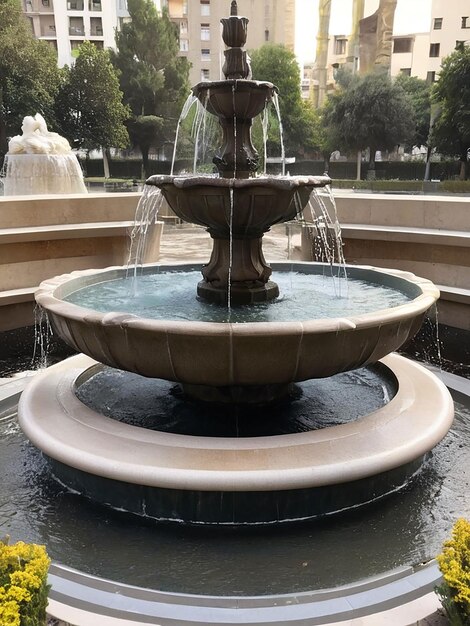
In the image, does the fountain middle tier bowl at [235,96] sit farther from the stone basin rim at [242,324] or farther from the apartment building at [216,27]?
the apartment building at [216,27]

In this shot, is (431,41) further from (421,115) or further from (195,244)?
(195,244)

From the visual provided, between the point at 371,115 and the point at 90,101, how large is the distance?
20.2 meters

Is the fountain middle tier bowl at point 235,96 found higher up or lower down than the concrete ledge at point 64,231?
higher up

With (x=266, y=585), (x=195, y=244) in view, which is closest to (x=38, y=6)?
(x=195, y=244)

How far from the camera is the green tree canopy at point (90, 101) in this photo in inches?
1613

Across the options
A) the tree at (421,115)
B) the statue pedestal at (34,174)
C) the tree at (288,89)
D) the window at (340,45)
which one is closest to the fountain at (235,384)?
the statue pedestal at (34,174)

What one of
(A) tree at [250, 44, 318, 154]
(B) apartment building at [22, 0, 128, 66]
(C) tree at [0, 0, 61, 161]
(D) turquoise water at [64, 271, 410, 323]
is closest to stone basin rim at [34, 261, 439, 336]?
(D) turquoise water at [64, 271, 410, 323]

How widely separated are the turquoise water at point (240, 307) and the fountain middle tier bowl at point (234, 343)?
28.6 inches

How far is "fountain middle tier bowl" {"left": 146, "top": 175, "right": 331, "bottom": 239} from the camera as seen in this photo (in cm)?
462

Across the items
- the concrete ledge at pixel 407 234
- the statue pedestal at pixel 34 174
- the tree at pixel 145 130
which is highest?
the tree at pixel 145 130

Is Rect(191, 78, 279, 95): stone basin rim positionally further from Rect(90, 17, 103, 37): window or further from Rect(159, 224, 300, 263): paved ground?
Rect(90, 17, 103, 37): window

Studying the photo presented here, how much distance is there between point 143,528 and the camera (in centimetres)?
390

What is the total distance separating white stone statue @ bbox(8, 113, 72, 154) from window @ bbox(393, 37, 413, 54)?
58.2 m

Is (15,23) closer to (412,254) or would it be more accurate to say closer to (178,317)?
(412,254)
